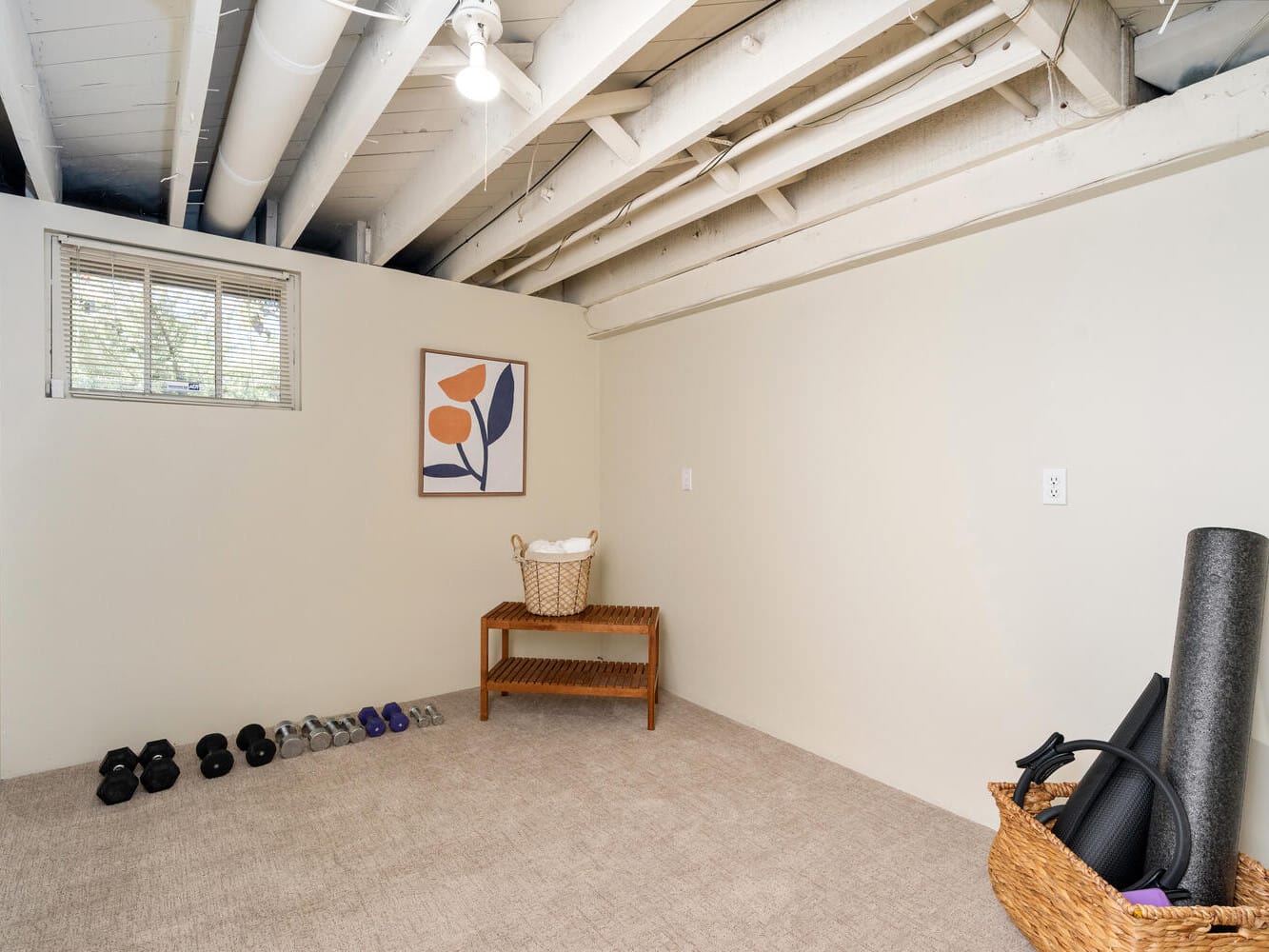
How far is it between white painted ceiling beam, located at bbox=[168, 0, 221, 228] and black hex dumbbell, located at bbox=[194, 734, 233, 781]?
2.14 metres

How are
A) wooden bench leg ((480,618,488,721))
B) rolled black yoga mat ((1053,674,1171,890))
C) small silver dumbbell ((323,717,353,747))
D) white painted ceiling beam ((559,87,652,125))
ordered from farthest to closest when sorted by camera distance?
wooden bench leg ((480,618,488,721)) → small silver dumbbell ((323,717,353,747)) → white painted ceiling beam ((559,87,652,125)) → rolled black yoga mat ((1053,674,1171,890))

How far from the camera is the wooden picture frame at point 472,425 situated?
363cm

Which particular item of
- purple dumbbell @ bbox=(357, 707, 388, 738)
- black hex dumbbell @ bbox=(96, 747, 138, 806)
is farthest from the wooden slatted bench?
black hex dumbbell @ bbox=(96, 747, 138, 806)

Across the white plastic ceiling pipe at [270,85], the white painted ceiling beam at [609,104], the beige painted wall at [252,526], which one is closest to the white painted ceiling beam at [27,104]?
the beige painted wall at [252,526]

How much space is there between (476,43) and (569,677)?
8.84ft

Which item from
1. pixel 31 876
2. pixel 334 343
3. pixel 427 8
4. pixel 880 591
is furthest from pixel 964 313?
pixel 31 876

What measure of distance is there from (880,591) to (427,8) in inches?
93.3

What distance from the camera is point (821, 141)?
2.21m

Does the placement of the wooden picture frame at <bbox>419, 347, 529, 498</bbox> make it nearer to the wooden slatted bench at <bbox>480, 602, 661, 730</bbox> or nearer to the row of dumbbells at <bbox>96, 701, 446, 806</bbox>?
the wooden slatted bench at <bbox>480, 602, 661, 730</bbox>

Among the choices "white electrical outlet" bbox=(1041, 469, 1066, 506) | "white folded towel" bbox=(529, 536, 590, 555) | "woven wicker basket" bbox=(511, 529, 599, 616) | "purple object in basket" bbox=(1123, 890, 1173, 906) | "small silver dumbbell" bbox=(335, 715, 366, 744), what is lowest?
"small silver dumbbell" bbox=(335, 715, 366, 744)

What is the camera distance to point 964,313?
2467mm

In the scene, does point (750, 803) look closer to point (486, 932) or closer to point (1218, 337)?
point (486, 932)

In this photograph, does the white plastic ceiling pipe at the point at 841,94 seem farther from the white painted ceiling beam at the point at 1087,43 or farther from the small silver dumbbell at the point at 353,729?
the small silver dumbbell at the point at 353,729

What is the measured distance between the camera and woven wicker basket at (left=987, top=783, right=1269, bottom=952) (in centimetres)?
146
